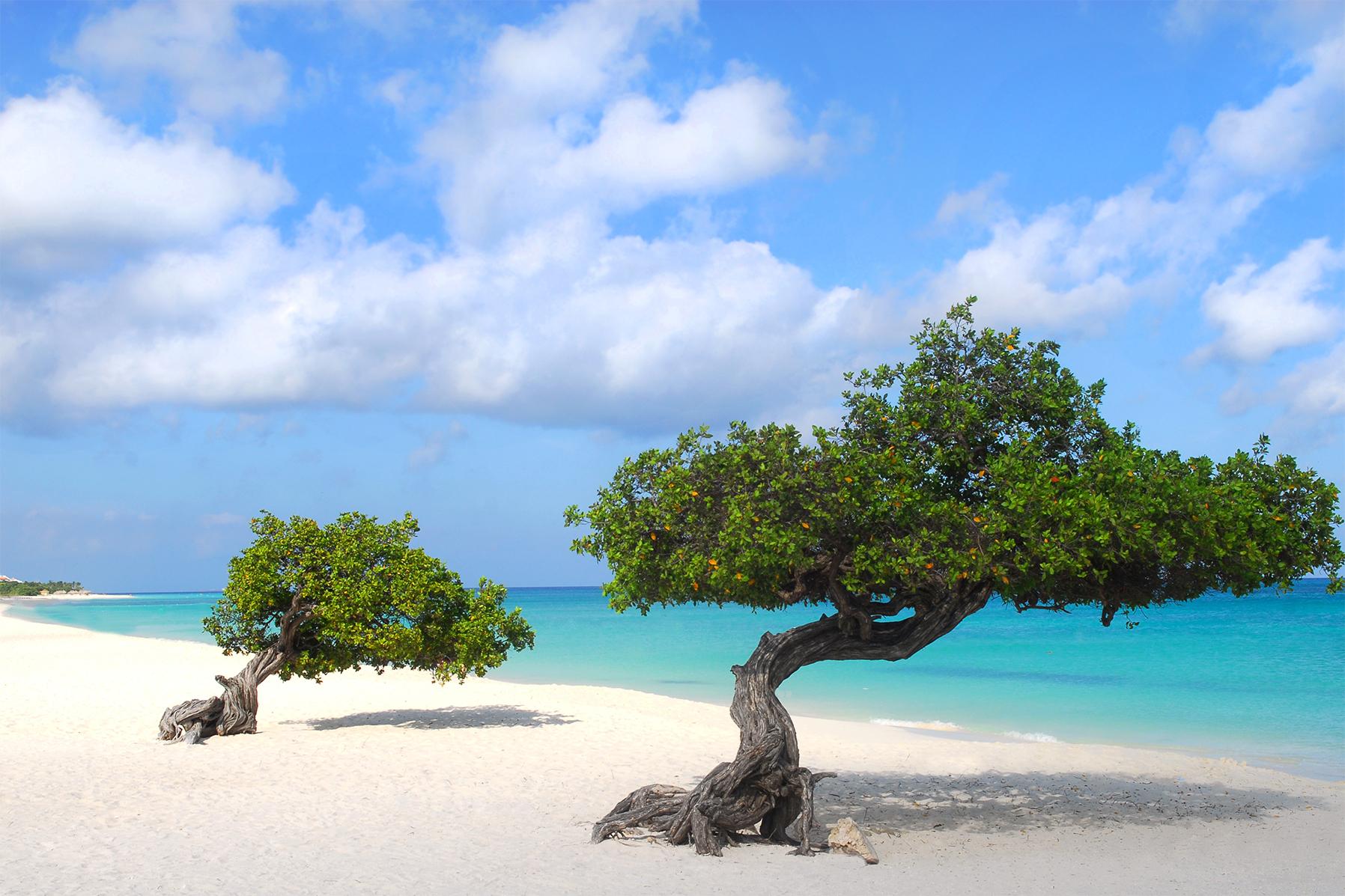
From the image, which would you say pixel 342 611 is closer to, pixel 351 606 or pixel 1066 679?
pixel 351 606

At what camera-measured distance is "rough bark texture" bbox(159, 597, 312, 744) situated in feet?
58.6

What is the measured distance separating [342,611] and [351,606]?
21cm

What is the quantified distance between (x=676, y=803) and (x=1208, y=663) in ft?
134

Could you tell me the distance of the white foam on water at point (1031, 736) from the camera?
23344mm

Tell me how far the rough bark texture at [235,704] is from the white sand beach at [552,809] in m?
0.51

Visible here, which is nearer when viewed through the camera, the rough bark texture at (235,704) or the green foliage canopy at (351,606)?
the rough bark texture at (235,704)

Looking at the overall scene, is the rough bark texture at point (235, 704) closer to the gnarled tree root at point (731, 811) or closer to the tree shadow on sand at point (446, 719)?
the tree shadow on sand at point (446, 719)

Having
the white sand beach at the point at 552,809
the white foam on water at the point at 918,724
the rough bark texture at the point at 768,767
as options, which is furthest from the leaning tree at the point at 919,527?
the white foam on water at the point at 918,724

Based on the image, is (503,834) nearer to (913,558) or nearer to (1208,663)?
(913,558)

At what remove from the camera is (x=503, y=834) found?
1151cm

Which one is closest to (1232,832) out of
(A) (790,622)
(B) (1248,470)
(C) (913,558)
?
(B) (1248,470)

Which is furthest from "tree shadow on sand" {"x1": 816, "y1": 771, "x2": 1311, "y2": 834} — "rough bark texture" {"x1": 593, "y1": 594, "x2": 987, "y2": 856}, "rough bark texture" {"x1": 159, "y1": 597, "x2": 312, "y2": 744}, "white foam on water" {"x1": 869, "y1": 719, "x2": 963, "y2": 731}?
"rough bark texture" {"x1": 159, "y1": 597, "x2": 312, "y2": 744}

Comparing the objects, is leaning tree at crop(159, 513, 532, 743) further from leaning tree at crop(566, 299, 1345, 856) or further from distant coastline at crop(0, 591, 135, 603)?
distant coastline at crop(0, 591, 135, 603)

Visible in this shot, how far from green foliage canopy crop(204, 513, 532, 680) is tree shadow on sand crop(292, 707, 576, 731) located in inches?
53.9
